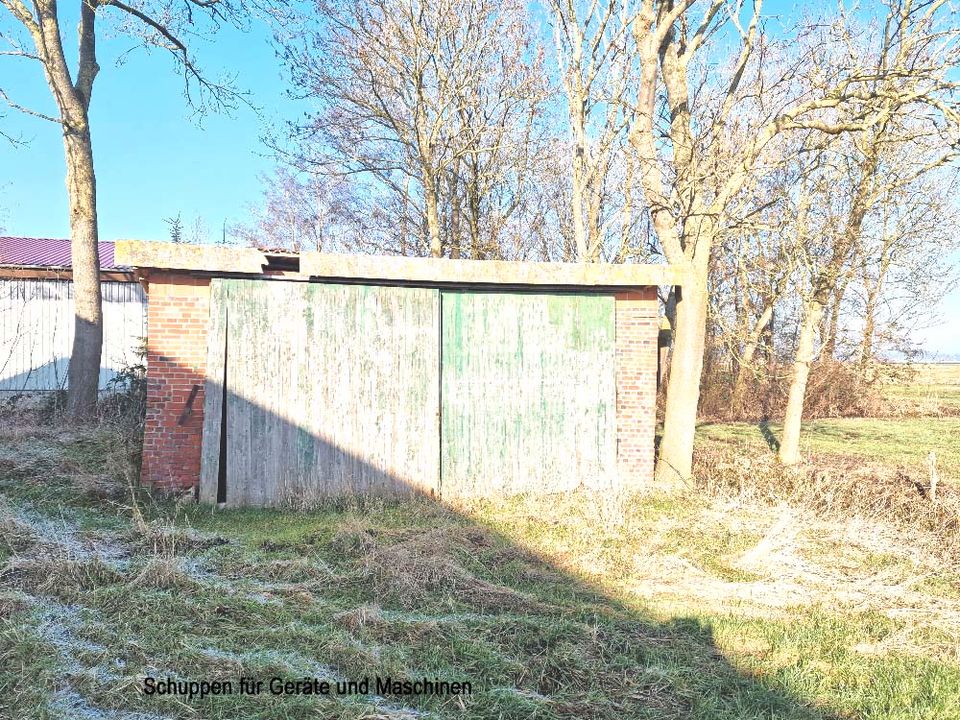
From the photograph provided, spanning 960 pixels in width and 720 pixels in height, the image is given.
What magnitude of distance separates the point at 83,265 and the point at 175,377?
199 inches

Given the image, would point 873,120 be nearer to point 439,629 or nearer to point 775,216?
point 775,216

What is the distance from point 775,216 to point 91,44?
47.6ft

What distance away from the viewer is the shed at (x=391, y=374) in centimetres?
723

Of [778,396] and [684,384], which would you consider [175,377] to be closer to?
[684,384]

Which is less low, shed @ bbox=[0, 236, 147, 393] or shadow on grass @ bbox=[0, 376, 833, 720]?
shed @ bbox=[0, 236, 147, 393]

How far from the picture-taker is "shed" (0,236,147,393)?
1518cm

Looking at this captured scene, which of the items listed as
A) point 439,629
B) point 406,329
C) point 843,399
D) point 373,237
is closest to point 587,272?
point 406,329

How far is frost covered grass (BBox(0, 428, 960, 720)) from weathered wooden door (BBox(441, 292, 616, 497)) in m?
1.02

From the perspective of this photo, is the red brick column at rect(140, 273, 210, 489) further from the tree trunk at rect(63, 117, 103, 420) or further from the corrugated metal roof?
the corrugated metal roof

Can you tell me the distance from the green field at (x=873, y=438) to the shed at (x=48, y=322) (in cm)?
1384

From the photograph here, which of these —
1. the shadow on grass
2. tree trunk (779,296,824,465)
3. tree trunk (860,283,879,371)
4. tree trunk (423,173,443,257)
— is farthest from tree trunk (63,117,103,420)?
tree trunk (860,283,879,371)

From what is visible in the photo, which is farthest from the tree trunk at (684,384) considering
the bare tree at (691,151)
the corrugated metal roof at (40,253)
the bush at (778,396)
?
the corrugated metal roof at (40,253)

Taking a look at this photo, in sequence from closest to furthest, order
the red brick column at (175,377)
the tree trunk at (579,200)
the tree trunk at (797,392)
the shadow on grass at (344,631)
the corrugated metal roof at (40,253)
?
the shadow on grass at (344,631), the red brick column at (175,377), the tree trunk at (797,392), the tree trunk at (579,200), the corrugated metal roof at (40,253)

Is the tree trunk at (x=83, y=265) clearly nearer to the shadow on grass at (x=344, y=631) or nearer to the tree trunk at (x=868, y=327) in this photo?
the shadow on grass at (x=344, y=631)
